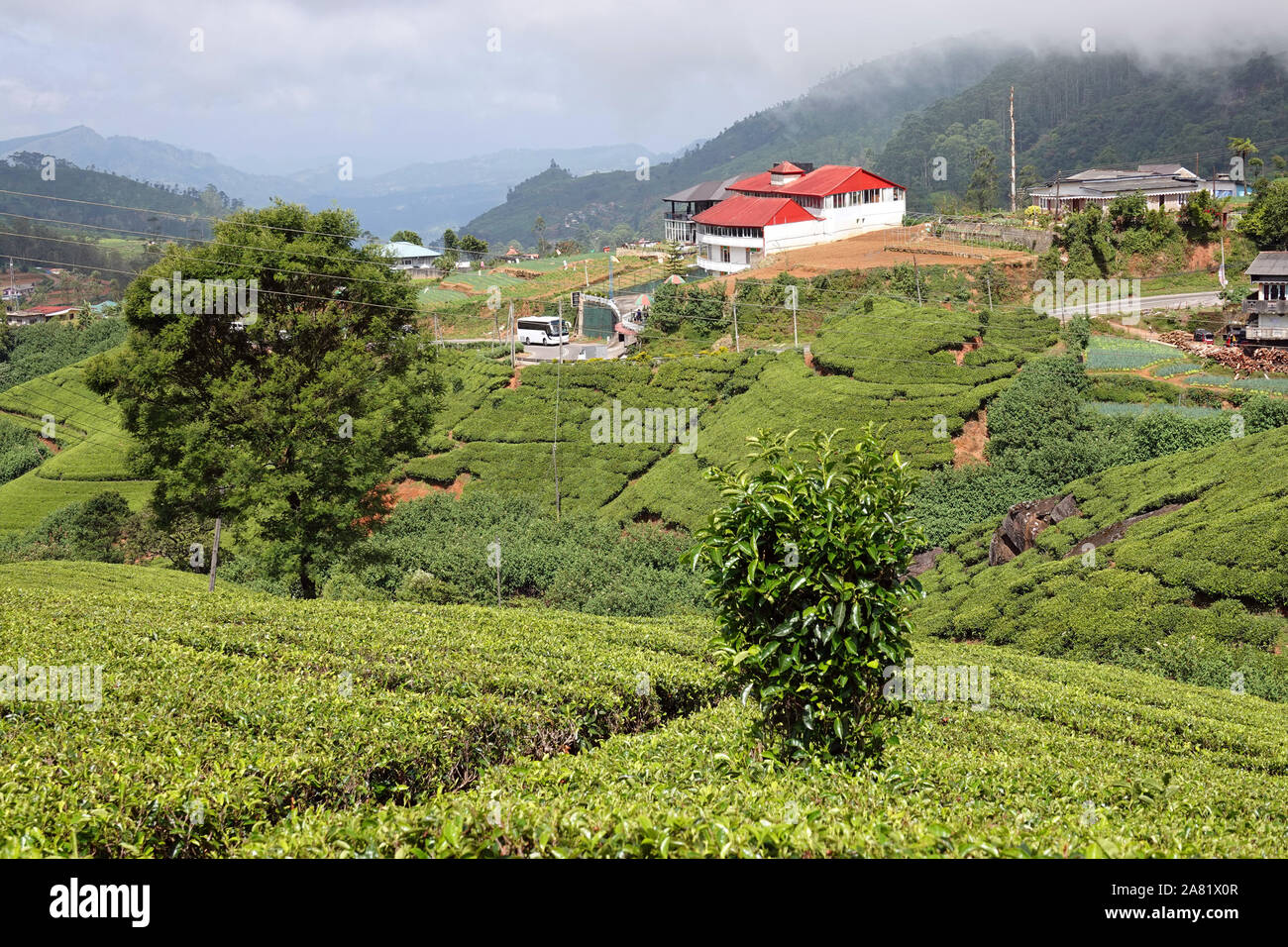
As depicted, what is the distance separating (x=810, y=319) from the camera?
48062mm

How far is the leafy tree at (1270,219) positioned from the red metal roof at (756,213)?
962 inches

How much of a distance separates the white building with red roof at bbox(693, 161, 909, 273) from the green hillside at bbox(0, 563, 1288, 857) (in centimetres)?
4781

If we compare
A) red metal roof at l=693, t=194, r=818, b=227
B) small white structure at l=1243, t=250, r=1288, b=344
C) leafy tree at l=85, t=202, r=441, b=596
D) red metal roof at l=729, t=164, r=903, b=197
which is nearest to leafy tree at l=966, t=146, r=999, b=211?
red metal roof at l=729, t=164, r=903, b=197

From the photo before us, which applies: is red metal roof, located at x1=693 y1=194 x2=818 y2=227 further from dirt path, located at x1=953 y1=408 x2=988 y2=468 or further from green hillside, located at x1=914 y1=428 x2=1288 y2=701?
green hillside, located at x1=914 y1=428 x2=1288 y2=701

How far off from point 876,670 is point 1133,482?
2119cm

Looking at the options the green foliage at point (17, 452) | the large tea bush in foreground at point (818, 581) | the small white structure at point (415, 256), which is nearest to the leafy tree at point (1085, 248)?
the large tea bush in foreground at point (818, 581)

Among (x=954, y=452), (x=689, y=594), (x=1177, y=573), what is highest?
(x=954, y=452)

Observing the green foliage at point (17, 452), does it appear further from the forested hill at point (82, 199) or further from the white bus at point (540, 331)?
the forested hill at point (82, 199)

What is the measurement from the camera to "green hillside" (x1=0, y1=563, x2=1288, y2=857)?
21.4ft

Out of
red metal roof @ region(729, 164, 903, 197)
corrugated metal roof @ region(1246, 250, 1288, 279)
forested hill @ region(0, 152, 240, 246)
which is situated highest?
forested hill @ region(0, 152, 240, 246)

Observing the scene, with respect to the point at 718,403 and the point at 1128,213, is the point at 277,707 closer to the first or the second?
the point at 718,403

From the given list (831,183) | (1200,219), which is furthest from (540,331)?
(1200,219)

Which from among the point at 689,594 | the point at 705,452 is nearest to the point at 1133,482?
the point at 689,594
